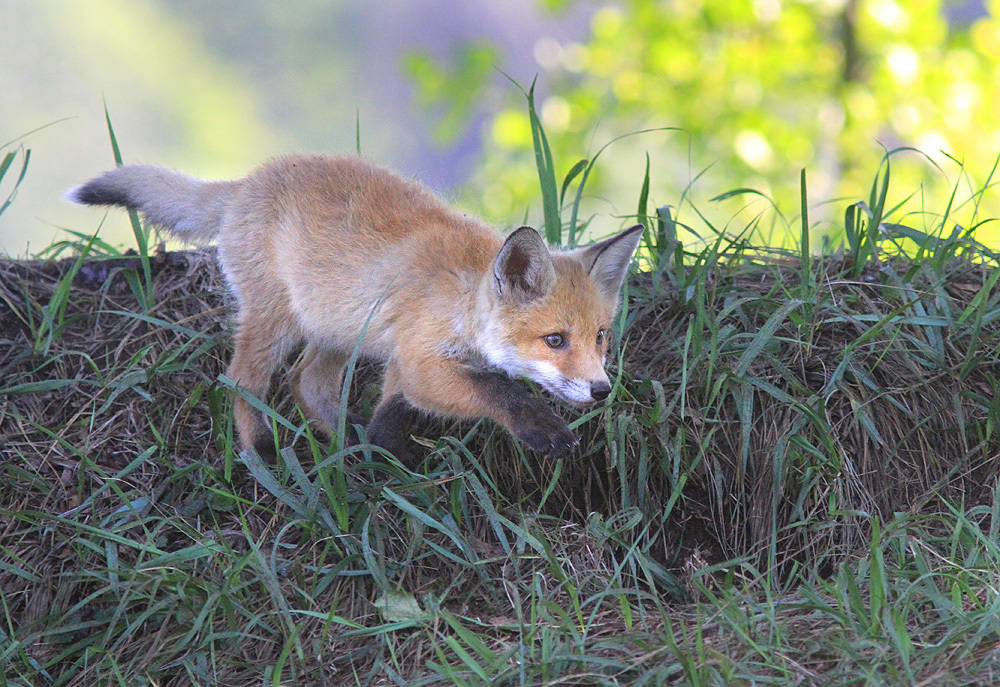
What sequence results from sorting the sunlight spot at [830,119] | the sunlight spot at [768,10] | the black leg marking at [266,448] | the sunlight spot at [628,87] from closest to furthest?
the black leg marking at [266,448] < the sunlight spot at [768,10] < the sunlight spot at [830,119] < the sunlight spot at [628,87]

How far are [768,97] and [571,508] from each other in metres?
6.64

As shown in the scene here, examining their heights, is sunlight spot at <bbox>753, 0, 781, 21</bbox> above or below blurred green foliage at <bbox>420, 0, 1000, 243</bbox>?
above

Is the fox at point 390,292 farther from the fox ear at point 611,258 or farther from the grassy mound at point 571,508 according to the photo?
the grassy mound at point 571,508

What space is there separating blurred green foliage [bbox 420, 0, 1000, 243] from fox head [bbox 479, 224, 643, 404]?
433 cm

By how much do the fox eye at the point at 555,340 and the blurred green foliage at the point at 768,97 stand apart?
4483mm

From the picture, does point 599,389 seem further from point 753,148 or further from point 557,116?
point 557,116

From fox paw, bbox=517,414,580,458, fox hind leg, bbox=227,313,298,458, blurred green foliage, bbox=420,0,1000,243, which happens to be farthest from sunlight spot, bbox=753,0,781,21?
fox paw, bbox=517,414,580,458

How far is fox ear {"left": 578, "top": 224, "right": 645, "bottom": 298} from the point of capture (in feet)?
10.6

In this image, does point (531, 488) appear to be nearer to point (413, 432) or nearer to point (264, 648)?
point (413, 432)

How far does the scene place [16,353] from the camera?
3.65 metres

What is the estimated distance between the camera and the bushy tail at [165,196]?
155 inches

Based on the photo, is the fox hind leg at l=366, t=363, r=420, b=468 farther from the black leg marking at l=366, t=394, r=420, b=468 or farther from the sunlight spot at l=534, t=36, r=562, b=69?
the sunlight spot at l=534, t=36, r=562, b=69

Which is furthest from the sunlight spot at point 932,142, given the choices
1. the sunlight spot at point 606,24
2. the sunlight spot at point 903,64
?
the sunlight spot at point 606,24

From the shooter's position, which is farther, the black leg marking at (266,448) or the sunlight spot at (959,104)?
the sunlight spot at (959,104)
